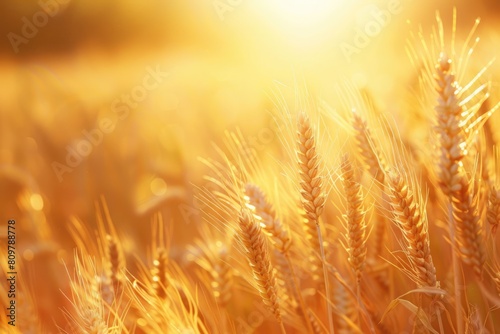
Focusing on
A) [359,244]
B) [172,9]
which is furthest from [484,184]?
[172,9]

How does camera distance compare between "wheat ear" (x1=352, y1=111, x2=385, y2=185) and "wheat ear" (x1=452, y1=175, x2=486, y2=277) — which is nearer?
"wheat ear" (x1=452, y1=175, x2=486, y2=277)

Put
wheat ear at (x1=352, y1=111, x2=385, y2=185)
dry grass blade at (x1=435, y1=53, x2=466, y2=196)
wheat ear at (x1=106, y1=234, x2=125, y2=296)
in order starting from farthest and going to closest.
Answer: wheat ear at (x1=106, y1=234, x2=125, y2=296) → wheat ear at (x1=352, y1=111, x2=385, y2=185) → dry grass blade at (x1=435, y1=53, x2=466, y2=196)

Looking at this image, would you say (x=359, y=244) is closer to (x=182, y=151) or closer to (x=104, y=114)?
(x=182, y=151)

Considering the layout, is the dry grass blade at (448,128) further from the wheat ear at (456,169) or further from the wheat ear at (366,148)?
the wheat ear at (366,148)

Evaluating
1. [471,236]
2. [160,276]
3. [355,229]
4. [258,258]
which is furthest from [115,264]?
[471,236]

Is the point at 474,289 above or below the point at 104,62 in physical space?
below

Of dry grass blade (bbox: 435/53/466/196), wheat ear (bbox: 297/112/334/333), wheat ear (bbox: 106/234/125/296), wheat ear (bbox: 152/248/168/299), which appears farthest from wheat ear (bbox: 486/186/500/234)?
wheat ear (bbox: 106/234/125/296)

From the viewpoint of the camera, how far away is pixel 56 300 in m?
1.47

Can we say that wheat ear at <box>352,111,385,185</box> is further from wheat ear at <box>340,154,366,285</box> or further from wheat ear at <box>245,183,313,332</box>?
wheat ear at <box>245,183,313,332</box>

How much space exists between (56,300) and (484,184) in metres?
1.11

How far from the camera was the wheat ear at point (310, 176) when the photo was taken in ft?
2.72

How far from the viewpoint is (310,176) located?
0.84 m

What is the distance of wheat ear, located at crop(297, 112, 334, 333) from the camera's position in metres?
0.83

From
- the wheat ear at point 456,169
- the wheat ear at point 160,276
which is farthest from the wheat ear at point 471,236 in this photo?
the wheat ear at point 160,276
